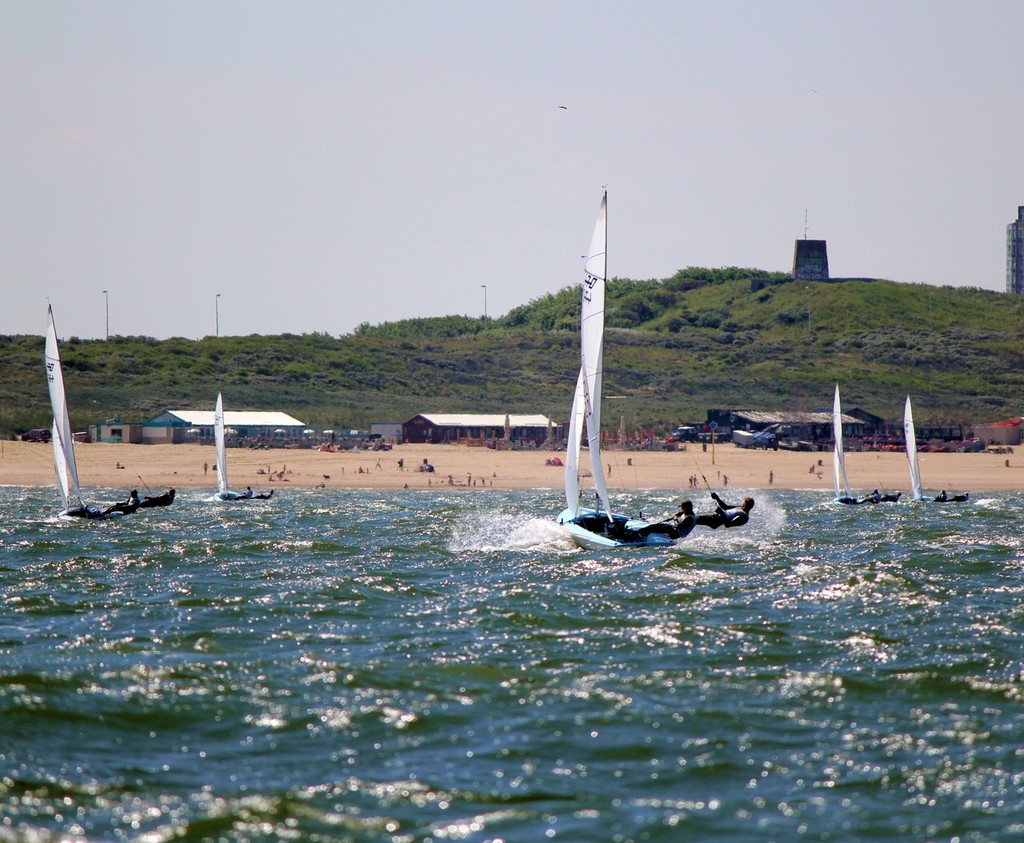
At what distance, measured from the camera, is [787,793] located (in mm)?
12086

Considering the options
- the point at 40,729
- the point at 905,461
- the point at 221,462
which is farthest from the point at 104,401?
the point at 40,729

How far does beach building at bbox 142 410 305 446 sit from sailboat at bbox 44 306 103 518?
121ft

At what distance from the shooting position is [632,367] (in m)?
119

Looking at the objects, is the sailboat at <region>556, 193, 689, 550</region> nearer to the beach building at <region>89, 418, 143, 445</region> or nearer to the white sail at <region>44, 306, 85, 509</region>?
the white sail at <region>44, 306, 85, 509</region>

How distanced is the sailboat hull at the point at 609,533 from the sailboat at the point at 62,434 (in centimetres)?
1391

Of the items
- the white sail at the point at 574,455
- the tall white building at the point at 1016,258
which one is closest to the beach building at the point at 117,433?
the white sail at the point at 574,455

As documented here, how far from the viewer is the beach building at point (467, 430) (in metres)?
85.0

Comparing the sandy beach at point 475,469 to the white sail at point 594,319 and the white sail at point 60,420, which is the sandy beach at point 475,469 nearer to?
the white sail at point 60,420

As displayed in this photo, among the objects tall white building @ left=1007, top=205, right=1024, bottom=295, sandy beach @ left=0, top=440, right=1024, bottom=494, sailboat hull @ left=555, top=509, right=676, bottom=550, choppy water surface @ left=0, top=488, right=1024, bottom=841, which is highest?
tall white building @ left=1007, top=205, right=1024, bottom=295

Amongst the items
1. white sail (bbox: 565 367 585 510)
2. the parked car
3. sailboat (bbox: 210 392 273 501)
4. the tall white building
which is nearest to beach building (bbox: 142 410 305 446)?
the parked car

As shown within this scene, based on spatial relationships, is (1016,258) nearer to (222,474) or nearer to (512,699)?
(222,474)

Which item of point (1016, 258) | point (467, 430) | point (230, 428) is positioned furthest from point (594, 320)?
point (1016, 258)

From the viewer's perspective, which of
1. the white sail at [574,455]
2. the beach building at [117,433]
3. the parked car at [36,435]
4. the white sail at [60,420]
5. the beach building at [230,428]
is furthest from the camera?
the beach building at [230,428]

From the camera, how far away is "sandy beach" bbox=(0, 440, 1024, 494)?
61156mm
